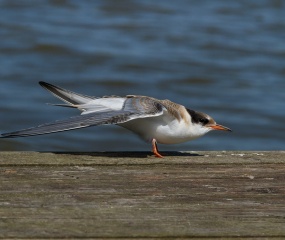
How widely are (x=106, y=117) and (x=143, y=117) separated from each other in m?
0.25

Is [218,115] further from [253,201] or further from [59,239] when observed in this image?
[59,239]

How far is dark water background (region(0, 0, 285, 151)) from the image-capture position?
42.8 feet

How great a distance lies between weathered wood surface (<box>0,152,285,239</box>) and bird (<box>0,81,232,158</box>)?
0.87 ft

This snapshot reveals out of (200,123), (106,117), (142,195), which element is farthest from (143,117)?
(142,195)

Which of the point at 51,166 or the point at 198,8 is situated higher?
the point at 198,8

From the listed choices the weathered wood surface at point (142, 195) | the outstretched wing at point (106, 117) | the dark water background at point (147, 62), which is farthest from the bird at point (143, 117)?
the dark water background at point (147, 62)

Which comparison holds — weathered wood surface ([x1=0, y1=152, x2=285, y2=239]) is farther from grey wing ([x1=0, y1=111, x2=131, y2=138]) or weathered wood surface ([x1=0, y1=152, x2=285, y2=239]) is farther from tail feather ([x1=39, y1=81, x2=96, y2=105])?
tail feather ([x1=39, y1=81, x2=96, y2=105])

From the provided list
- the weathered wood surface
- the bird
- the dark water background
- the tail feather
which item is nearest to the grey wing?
the bird

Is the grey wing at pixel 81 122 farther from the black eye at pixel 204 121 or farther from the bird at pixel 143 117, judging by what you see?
the black eye at pixel 204 121

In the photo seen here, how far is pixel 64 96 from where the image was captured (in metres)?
6.71

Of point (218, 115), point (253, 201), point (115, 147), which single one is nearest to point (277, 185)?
point (253, 201)

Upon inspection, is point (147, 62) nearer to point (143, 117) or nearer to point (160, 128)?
point (160, 128)

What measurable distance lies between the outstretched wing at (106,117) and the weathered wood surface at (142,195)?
0.58 ft

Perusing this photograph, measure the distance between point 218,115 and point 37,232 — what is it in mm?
9237
